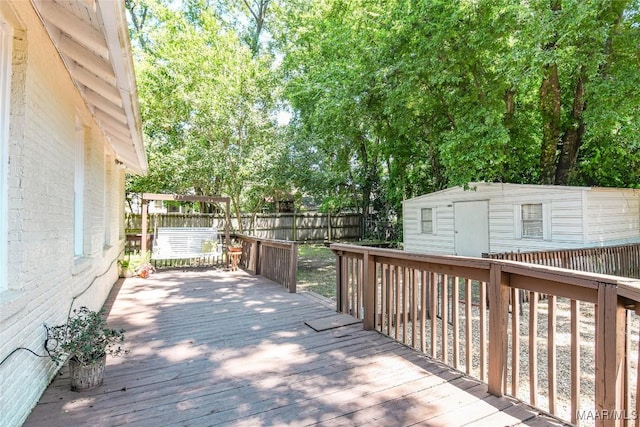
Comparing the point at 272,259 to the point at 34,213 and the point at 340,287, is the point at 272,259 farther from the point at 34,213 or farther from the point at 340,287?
the point at 34,213

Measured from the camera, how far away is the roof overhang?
2.10 m

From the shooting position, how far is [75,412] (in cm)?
225

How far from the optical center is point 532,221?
834 centimetres

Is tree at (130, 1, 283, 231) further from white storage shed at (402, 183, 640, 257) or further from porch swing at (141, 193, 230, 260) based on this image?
white storage shed at (402, 183, 640, 257)

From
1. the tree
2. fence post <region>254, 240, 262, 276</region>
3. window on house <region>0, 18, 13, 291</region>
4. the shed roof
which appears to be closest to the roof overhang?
window on house <region>0, 18, 13, 291</region>

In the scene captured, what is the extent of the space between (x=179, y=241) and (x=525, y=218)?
8.24 meters

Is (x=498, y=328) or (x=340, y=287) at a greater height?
(x=498, y=328)

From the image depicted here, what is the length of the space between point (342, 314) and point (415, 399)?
200cm

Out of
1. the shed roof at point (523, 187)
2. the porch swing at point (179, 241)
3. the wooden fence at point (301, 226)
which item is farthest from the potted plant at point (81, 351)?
the wooden fence at point (301, 226)

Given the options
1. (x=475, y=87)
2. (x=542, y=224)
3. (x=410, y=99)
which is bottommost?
(x=542, y=224)

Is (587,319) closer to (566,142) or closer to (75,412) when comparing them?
(75,412)

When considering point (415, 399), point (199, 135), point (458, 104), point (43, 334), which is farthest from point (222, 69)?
point (415, 399)

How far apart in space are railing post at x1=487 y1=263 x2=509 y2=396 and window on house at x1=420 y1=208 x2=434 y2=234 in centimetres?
866

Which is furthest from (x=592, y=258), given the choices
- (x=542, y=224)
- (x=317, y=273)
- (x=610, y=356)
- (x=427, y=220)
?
(x=610, y=356)
